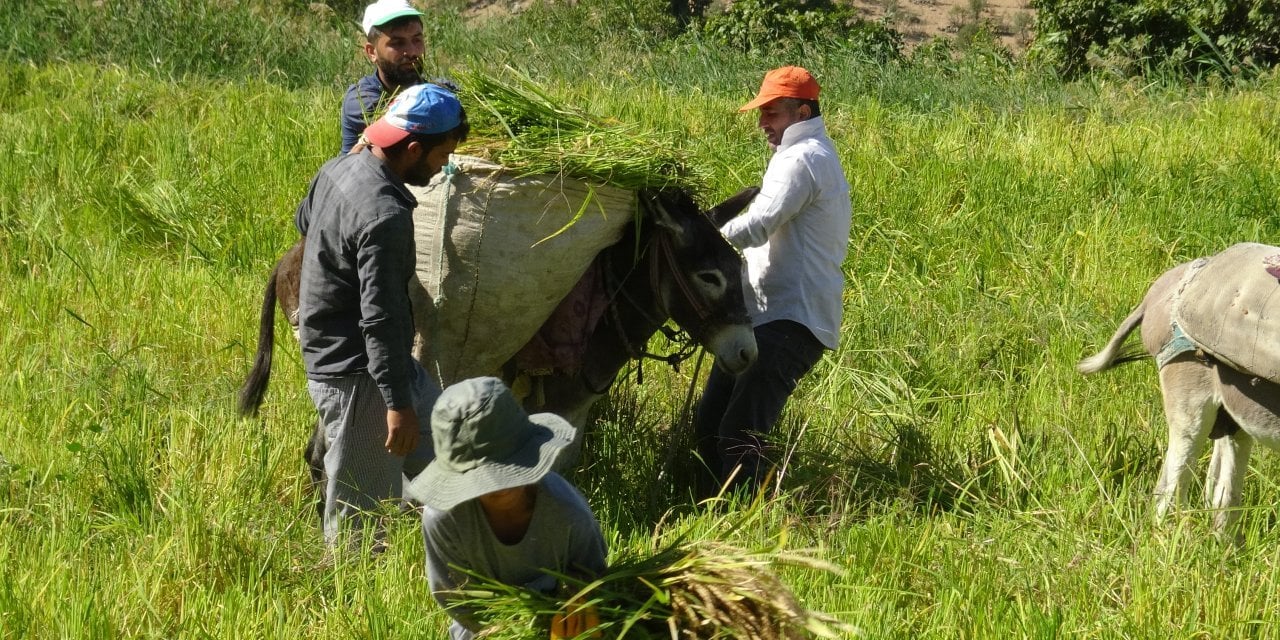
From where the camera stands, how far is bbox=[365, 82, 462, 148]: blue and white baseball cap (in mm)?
3689

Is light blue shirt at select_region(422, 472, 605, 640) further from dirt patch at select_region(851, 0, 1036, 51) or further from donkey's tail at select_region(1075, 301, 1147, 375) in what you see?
dirt patch at select_region(851, 0, 1036, 51)

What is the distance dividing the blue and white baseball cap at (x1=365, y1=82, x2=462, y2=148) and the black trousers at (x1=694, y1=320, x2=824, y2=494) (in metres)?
1.60

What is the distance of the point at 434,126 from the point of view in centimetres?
373

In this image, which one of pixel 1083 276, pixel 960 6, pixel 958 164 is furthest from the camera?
pixel 960 6

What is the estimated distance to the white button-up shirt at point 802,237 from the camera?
4637 millimetres

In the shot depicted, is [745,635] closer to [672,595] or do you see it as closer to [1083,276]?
[672,595]

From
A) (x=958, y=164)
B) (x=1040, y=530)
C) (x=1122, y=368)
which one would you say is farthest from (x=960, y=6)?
(x=1040, y=530)

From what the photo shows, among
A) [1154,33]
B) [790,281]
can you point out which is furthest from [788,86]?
[1154,33]

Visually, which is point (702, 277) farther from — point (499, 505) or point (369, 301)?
point (499, 505)

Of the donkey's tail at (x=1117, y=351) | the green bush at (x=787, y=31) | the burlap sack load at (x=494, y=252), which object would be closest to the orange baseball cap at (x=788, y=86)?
the burlap sack load at (x=494, y=252)

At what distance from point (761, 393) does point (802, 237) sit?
0.63 meters

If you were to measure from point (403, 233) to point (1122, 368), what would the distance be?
4.11 m

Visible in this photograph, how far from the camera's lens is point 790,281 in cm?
479

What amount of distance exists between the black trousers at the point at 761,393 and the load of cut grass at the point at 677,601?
1.99 meters
